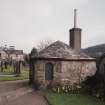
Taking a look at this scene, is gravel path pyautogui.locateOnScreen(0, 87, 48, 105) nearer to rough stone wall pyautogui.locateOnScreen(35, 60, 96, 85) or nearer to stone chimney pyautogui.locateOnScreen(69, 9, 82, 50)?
rough stone wall pyautogui.locateOnScreen(35, 60, 96, 85)

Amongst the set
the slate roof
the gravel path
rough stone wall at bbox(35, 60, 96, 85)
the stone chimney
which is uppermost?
the stone chimney

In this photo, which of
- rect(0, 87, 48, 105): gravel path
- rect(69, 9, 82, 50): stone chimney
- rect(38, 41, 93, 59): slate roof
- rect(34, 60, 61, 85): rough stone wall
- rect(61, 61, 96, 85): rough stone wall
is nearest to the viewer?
rect(0, 87, 48, 105): gravel path

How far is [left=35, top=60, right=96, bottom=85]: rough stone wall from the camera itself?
23.3 meters

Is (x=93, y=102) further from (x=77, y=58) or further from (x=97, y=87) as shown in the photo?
(x=77, y=58)

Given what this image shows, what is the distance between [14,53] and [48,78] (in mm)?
82321

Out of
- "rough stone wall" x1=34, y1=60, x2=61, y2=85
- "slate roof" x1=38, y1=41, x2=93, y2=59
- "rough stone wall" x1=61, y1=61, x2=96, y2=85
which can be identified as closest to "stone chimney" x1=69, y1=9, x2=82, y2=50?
"slate roof" x1=38, y1=41, x2=93, y2=59

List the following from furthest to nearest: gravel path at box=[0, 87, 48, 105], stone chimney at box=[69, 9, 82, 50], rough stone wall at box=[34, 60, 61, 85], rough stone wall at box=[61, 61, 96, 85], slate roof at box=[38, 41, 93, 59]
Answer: stone chimney at box=[69, 9, 82, 50]
slate roof at box=[38, 41, 93, 59]
rough stone wall at box=[61, 61, 96, 85]
rough stone wall at box=[34, 60, 61, 85]
gravel path at box=[0, 87, 48, 105]

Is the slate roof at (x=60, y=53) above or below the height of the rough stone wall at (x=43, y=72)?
above

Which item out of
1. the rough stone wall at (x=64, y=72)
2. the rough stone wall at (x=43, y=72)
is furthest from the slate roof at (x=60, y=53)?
the rough stone wall at (x=43, y=72)

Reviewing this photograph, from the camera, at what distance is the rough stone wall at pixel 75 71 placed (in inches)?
925

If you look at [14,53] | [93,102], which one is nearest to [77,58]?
[93,102]

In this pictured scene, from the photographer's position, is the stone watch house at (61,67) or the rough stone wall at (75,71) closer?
the stone watch house at (61,67)

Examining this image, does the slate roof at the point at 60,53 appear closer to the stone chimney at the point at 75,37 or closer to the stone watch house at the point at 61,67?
the stone watch house at the point at 61,67

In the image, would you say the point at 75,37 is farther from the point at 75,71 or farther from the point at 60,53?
the point at 75,71
